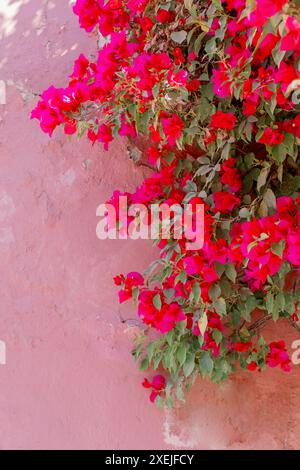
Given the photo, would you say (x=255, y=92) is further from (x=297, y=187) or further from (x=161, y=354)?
(x=161, y=354)

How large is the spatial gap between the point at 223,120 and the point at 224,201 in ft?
0.82

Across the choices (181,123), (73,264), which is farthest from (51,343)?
(181,123)

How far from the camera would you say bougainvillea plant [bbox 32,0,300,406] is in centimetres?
176

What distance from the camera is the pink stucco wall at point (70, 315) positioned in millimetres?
2188

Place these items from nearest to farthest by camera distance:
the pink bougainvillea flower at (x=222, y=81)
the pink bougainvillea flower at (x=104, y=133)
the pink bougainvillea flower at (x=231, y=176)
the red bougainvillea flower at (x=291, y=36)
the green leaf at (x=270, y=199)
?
the red bougainvillea flower at (x=291, y=36)
the pink bougainvillea flower at (x=222, y=81)
the green leaf at (x=270, y=199)
the pink bougainvillea flower at (x=231, y=176)
the pink bougainvillea flower at (x=104, y=133)

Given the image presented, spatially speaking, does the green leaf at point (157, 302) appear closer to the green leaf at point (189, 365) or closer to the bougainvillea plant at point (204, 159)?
the bougainvillea plant at point (204, 159)

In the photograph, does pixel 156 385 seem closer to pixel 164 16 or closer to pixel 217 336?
pixel 217 336

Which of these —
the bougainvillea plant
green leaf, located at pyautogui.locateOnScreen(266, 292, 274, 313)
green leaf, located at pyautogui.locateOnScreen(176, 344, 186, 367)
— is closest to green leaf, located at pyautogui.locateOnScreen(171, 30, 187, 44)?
the bougainvillea plant

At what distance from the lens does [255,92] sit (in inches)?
67.6

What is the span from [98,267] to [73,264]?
0.33 feet

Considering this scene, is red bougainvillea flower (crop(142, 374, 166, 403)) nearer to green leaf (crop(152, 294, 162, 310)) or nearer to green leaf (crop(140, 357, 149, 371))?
green leaf (crop(140, 357, 149, 371))

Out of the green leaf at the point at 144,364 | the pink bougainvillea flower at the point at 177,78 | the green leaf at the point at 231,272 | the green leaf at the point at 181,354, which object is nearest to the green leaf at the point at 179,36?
the pink bougainvillea flower at the point at 177,78

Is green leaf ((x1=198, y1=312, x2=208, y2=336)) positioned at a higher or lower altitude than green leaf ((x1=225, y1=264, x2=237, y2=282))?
lower

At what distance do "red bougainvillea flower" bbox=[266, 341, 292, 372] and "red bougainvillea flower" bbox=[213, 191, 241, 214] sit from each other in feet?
1.67
